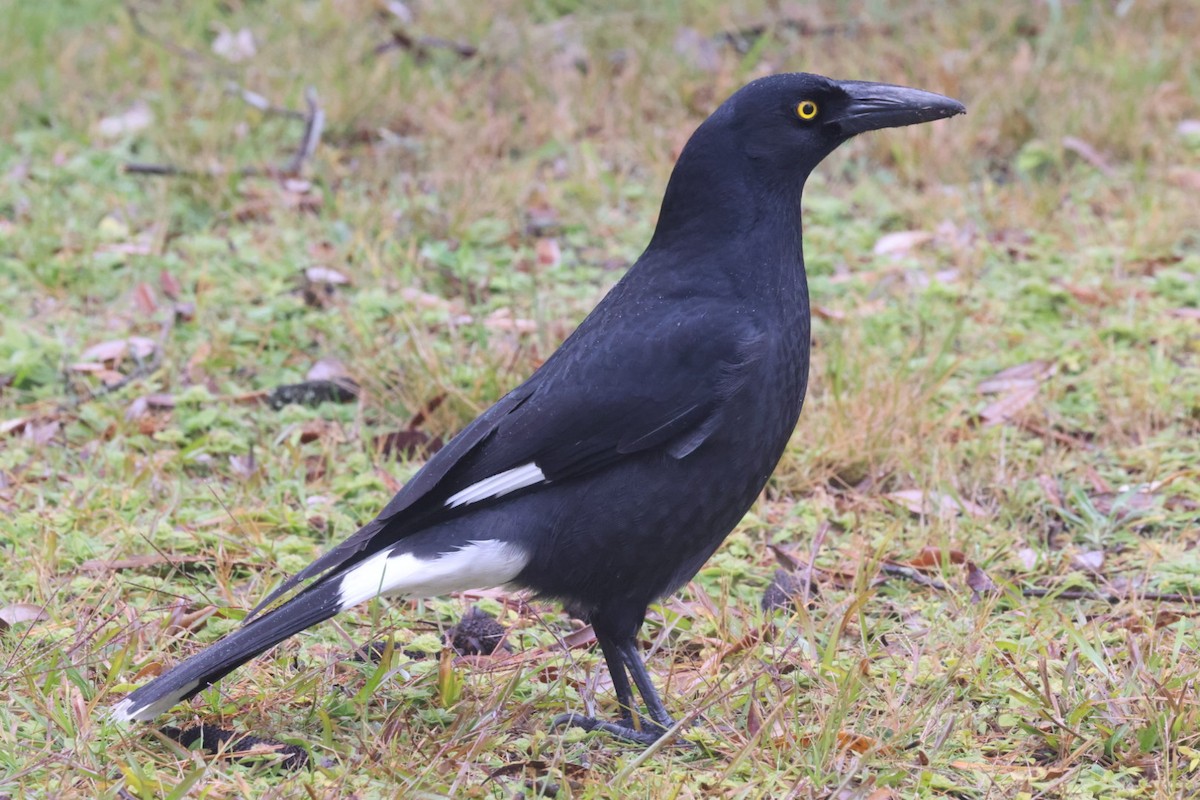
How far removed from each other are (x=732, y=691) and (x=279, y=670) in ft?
2.78

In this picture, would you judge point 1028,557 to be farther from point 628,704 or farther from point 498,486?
point 498,486

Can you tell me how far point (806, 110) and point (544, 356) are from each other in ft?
4.13

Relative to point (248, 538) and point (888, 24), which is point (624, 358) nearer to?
point (248, 538)

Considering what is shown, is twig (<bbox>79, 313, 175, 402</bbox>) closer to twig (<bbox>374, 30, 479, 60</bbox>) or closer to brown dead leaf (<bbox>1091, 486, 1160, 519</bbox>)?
twig (<bbox>374, 30, 479, 60</bbox>)

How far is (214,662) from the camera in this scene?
2.31 metres

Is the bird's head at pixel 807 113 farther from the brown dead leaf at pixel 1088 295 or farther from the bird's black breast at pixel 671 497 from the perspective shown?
the brown dead leaf at pixel 1088 295

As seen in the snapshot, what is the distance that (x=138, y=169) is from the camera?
197 inches

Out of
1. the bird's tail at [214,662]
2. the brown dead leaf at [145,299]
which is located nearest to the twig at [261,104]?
the brown dead leaf at [145,299]

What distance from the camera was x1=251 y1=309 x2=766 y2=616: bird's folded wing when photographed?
2516 millimetres

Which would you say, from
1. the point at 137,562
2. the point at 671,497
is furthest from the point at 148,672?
the point at 671,497

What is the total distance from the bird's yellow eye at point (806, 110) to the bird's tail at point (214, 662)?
1265 mm

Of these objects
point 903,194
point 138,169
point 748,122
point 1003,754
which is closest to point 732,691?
point 1003,754

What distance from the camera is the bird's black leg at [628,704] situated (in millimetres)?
2520

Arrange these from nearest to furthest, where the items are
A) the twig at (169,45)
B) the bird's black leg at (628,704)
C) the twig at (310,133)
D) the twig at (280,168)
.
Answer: the bird's black leg at (628,704), the twig at (280,168), the twig at (310,133), the twig at (169,45)
